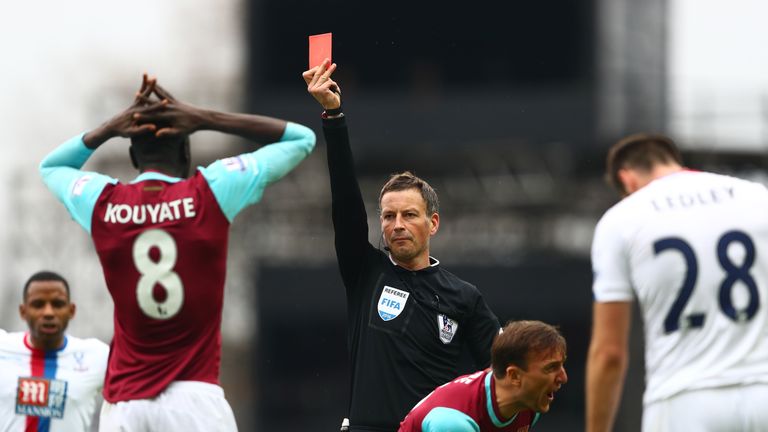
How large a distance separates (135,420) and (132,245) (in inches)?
32.8

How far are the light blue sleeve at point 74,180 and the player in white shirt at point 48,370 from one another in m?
1.72

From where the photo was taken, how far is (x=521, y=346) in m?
7.01

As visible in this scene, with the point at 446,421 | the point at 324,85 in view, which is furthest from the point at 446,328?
the point at 324,85

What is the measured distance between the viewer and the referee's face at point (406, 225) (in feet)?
25.6

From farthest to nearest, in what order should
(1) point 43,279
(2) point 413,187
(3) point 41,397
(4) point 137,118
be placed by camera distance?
(1) point 43,279 → (3) point 41,397 → (2) point 413,187 → (4) point 137,118

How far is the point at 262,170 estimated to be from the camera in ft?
25.6

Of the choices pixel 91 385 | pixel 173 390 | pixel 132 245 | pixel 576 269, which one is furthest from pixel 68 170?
pixel 576 269

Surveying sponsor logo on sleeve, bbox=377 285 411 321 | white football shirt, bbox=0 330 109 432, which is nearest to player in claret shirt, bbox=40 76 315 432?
sponsor logo on sleeve, bbox=377 285 411 321

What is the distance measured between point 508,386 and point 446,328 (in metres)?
0.82

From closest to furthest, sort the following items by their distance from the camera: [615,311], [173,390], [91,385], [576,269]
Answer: [615,311] < [173,390] < [91,385] < [576,269]

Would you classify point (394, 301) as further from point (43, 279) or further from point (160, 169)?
point (43, 279)

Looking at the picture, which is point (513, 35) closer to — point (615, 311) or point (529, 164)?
point (529, 164)

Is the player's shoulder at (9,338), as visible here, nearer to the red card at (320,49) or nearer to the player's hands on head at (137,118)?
the player's hands on head at (137,118)

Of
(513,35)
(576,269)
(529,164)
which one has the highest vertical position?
(513,35)
